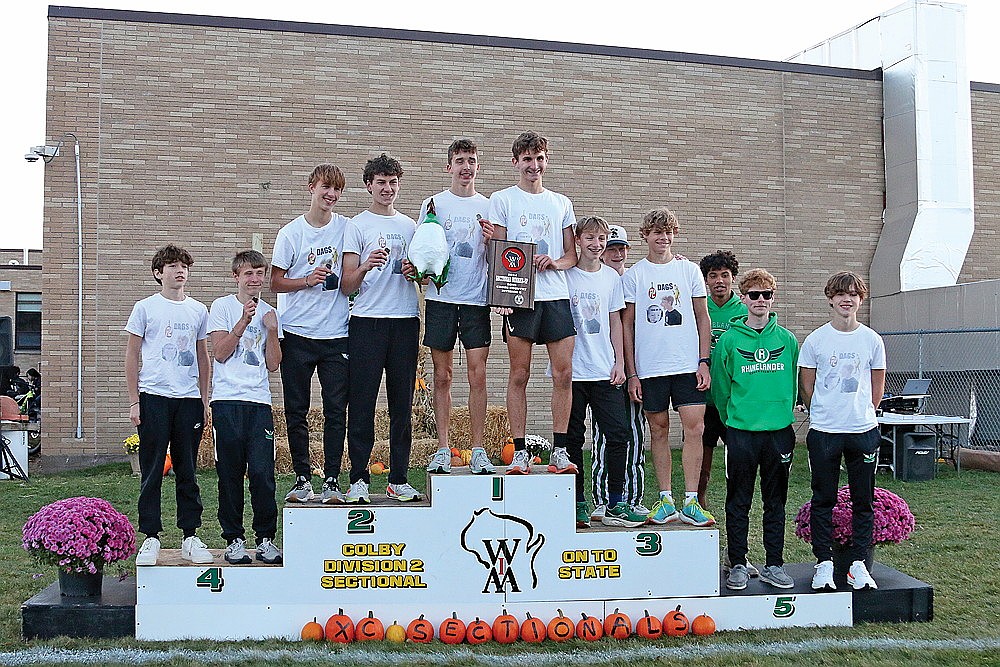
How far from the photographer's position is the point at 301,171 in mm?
14539

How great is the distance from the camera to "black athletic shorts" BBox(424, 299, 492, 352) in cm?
565

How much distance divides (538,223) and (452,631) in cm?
251

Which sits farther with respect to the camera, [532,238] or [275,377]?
[275,377]

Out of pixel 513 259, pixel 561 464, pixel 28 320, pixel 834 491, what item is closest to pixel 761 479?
pixel 834 491

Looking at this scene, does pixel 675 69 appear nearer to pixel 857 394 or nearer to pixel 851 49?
pixel 851 49

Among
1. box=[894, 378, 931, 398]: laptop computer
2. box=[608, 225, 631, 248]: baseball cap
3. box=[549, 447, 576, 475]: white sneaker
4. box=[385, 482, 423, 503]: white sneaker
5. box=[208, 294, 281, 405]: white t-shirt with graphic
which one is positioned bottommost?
box=[385, 482, 423, 503]: white sneaker

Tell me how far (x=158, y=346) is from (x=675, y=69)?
12497 millimetres

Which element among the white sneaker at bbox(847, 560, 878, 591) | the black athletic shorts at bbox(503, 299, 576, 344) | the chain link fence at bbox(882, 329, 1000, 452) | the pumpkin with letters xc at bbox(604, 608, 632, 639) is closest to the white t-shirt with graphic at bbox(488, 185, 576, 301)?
the black athletic shorts at bbox(503, 299, 576, 344)

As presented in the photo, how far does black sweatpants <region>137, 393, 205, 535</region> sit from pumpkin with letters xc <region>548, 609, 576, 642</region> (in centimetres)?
226

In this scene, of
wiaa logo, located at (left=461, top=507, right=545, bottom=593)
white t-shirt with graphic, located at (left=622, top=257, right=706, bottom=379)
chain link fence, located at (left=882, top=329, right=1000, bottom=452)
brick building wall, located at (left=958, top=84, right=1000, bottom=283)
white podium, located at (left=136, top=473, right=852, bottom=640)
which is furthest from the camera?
brick building wall, located at (left=958, top=84, right=1000, bottom=283)

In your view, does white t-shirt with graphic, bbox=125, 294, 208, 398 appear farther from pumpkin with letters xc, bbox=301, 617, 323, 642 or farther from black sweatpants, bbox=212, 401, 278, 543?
pumpkin with letters xc, bbox=301, 617, 323, 642

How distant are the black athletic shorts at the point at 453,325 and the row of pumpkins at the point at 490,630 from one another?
1628 millimetres

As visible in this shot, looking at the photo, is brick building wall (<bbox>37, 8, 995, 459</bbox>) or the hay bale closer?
the hay bale

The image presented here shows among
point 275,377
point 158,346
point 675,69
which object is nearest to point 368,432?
point 158,346
